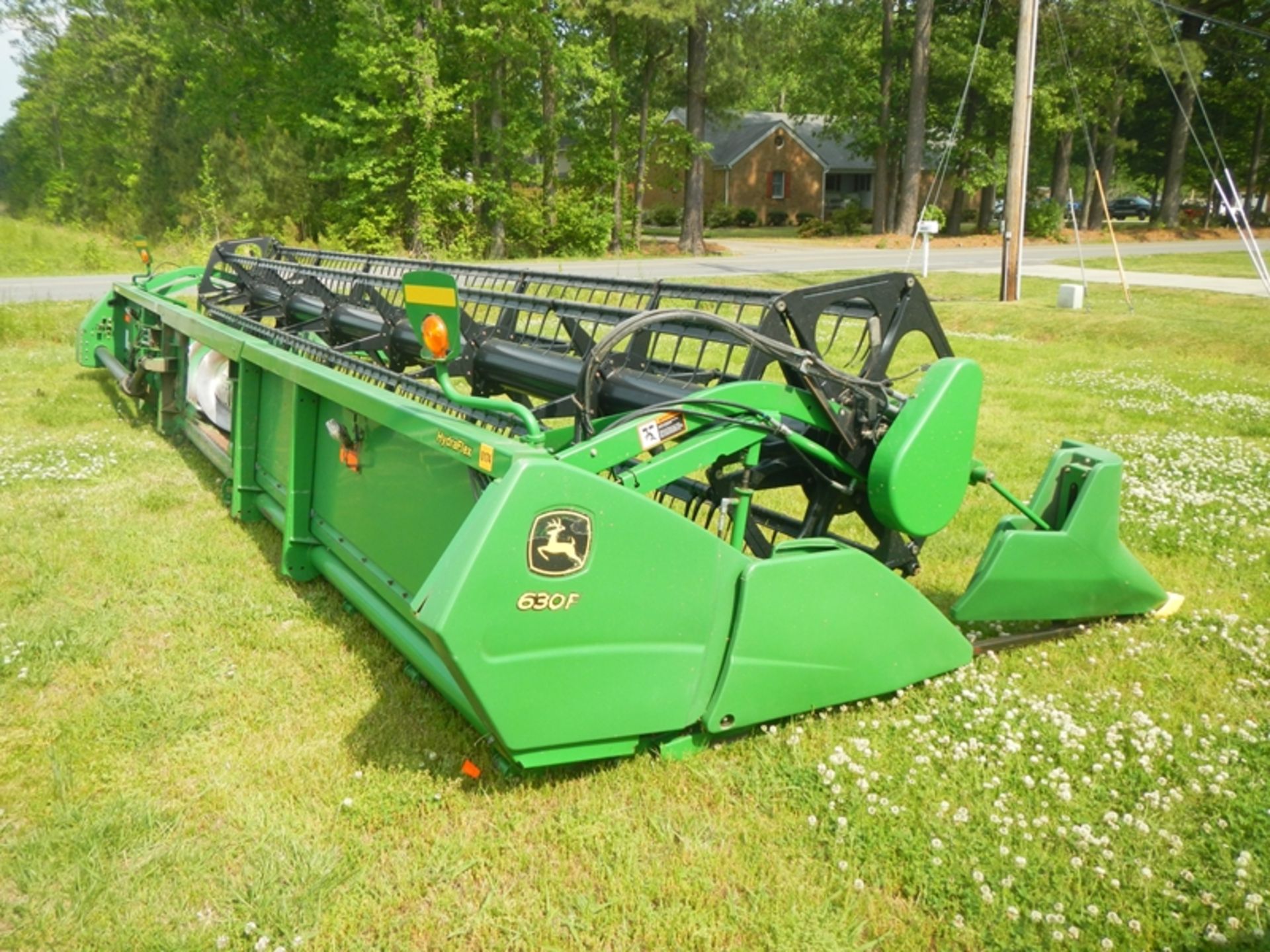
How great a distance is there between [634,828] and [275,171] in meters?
27.4

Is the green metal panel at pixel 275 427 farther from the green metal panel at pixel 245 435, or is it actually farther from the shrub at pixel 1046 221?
the shrub at pixel 1046 221

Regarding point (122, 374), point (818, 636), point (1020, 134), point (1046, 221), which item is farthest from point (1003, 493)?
point (1046, 221)

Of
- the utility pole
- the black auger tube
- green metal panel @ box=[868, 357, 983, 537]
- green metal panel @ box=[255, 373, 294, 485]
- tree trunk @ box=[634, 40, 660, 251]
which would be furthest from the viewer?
tree trunk @ box=[634, 40, 660, 251]

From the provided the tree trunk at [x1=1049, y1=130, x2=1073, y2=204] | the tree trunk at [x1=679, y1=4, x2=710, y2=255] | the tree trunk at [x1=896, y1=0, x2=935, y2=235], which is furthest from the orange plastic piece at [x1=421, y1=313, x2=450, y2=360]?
the tree trunk at [x1=1049, y1=130, x2=1073, y2=204]

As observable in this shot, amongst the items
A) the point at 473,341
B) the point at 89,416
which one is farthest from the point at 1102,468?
the point at 89,416

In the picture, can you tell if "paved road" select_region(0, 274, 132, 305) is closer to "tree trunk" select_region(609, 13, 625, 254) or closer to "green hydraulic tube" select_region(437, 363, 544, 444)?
"green hydraulic tube" select_region(437, 363, 544, 444)

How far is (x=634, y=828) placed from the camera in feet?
9.40

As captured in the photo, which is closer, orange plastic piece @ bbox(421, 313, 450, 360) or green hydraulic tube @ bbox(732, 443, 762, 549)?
orange plastic piece @ bbox(421, 313, 450, 360)

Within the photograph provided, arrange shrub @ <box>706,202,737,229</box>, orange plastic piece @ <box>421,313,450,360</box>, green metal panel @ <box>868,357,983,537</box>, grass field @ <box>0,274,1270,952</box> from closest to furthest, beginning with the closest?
1. grass field @ <box>0,274,1270,952</box>
2. orange plastic piece @ <box>421,313,450,360</box>
3. green metal panel @ <box>868,357,983,537</box>
4. shrub @ <box>706,202,737,229</box>

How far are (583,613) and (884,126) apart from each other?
124ft

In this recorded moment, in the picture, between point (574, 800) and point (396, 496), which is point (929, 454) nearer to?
point (574, 800)

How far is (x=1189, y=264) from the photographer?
25.1 meters

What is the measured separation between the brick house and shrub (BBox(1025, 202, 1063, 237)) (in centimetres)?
1248

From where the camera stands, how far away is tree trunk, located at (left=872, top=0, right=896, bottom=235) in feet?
117
